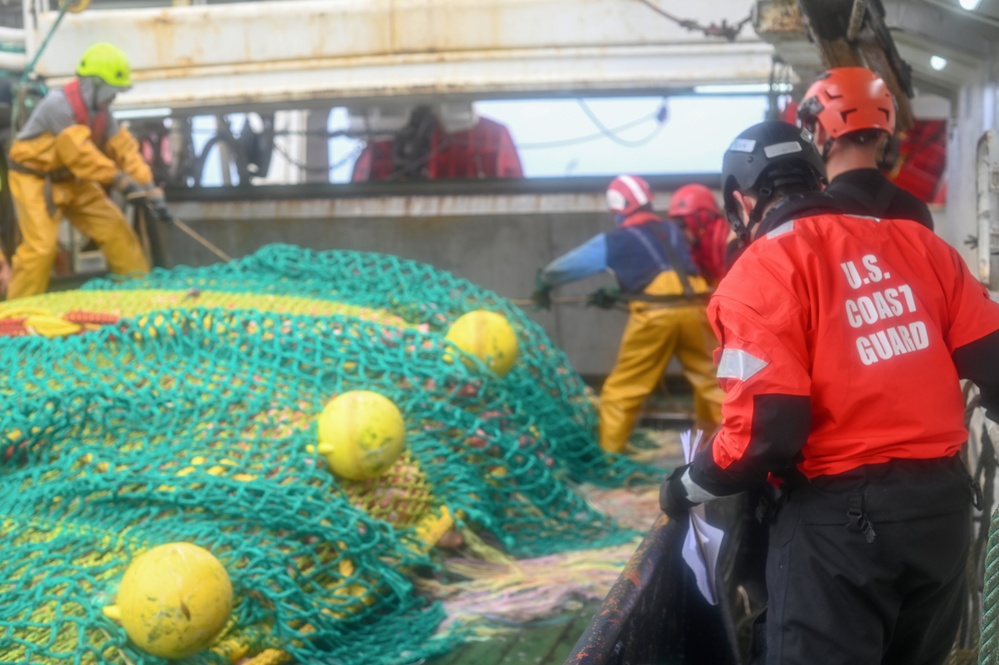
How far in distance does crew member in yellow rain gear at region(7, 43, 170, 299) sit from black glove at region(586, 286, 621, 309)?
3250mm

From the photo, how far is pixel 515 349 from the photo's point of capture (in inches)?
198

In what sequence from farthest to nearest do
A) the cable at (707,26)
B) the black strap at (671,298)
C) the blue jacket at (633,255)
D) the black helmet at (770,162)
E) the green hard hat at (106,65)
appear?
the green hard hat at (106,65), the blue jacket at (633,255), the black strap at (671,298), the cable at (707,26), the black helmet at (770,162)

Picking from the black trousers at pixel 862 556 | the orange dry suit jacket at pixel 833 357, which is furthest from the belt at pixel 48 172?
the black trousers at pixel 862 556

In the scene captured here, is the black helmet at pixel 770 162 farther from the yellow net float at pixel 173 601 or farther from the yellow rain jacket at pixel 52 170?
the yellow rain jacket at pixel 52 170

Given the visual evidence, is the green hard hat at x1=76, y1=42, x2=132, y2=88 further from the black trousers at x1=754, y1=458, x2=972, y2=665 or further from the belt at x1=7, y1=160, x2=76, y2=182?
the black trousers at x1=754, y1=458, x2=972, y2=665

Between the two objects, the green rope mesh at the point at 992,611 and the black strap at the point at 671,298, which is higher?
the green rope mesh at the point at 992,611

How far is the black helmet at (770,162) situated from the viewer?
2.39m

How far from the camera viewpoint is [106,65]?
22.2 feet

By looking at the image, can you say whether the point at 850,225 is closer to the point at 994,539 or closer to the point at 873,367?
the point at 873,367

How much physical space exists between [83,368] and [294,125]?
24.3ft

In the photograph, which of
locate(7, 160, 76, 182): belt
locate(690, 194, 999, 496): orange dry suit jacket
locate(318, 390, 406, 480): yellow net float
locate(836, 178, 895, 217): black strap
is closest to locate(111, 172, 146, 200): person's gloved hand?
locate(7, 160, 76, 182): belt

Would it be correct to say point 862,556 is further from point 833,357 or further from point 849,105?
point 849,105

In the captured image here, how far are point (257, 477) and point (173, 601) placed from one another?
802 mm

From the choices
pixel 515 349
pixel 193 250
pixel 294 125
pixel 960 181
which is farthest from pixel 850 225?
pixel 294 125
